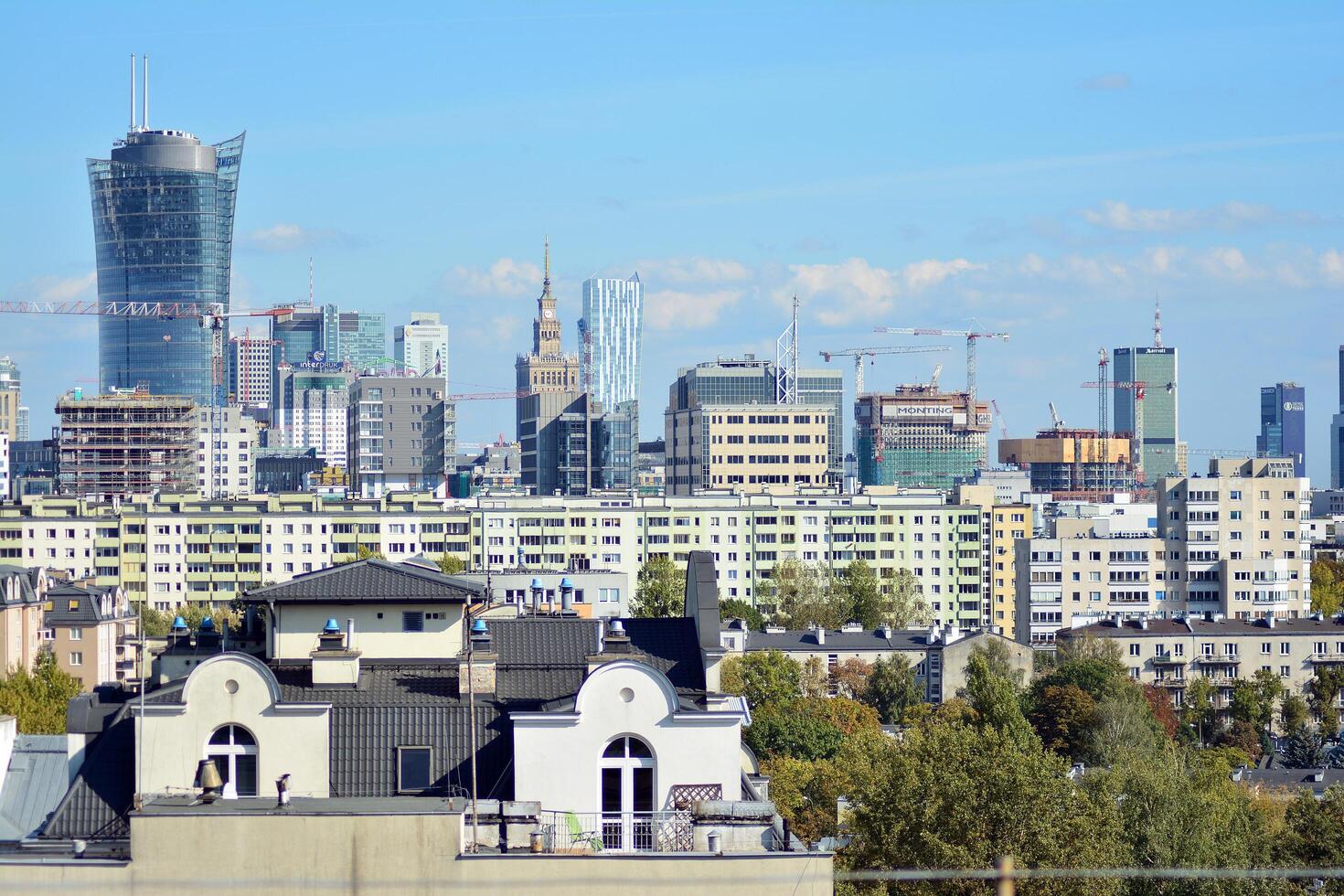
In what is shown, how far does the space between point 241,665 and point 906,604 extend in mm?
108166

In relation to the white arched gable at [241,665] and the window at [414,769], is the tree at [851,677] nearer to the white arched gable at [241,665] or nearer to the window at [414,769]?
the window at [414,769]

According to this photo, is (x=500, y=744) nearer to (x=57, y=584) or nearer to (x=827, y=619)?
(x=57, y=584)

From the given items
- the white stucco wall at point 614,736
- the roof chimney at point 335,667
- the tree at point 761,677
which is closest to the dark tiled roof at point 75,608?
the tree at point 761,677

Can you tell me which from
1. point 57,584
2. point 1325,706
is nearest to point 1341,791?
point 1325,706

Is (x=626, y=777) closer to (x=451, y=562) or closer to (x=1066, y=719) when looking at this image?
(x=1066, y=719)

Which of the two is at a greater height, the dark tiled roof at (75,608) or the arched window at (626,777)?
the arched window at (626,777)

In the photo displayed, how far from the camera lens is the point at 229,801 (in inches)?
872

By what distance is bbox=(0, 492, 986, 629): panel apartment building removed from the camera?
447 feet

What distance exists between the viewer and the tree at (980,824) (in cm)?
3000

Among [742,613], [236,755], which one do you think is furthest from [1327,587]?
[236,755]

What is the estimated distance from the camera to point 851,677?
317ft

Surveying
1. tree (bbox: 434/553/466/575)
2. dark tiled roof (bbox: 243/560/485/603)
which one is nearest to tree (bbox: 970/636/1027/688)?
tree (bbox: 434/553/466/575)

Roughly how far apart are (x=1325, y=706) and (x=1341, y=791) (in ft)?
171

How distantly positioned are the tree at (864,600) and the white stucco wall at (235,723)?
99.2 meters
